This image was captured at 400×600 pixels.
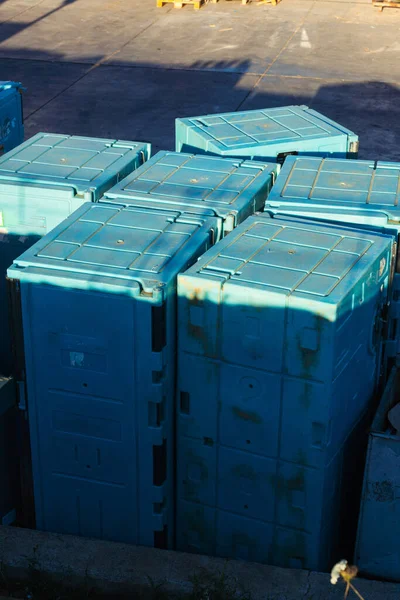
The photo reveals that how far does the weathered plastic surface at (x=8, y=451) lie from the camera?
5027mm

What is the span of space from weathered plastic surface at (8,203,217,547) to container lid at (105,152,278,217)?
0.34m

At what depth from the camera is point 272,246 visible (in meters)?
4.79

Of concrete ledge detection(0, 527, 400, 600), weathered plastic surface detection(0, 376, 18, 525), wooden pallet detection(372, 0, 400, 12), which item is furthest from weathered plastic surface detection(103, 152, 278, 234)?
wooden pallet detection(372, 0, 400, 12)

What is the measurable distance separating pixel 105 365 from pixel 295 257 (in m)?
1.18

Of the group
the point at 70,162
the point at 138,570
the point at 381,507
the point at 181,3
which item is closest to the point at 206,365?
the point at 138,570

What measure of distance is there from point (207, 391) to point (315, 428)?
2.02 ft

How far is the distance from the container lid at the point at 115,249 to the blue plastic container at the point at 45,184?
413 millimetres

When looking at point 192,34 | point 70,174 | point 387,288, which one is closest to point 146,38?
point 192,34

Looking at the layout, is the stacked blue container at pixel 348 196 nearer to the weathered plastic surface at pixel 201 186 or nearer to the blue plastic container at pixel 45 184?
the weathered plastic surface at pixel 201 186

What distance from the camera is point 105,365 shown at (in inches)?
181

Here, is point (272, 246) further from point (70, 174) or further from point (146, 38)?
point (146, 38)

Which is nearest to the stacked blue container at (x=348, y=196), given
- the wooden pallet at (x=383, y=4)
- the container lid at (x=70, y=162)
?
the container lid at (x=70, y=162)

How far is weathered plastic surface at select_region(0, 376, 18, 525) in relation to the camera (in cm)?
503

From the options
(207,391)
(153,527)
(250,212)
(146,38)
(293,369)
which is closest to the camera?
(293,369)
